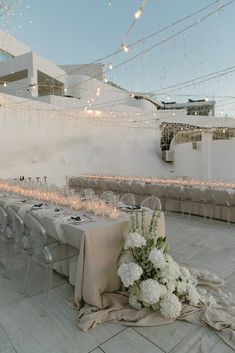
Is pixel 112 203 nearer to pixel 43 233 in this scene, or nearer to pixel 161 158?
pixel 43 233

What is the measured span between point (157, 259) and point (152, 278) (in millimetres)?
208

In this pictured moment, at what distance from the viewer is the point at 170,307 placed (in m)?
2.15

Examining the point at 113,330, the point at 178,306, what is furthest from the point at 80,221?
the point at 178,306

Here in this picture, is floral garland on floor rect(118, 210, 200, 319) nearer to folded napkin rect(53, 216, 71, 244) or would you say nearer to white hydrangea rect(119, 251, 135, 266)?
white hydrangea rect(119, 251, 135, 266)

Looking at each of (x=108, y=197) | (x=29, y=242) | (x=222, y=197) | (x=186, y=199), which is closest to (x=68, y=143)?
(x=186, y=199)

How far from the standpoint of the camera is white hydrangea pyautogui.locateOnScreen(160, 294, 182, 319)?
2150 mm

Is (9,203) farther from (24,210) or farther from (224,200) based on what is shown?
(224,200)

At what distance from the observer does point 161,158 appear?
617 inches

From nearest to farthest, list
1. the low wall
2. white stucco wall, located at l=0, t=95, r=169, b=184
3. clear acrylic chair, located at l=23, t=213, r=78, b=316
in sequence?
clear acrylic chair, located at l=23, t=213, r=78, b=316, the low wall, white stucco wall, located at l=0, t=95, r=169, b=184

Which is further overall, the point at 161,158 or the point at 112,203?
the point at 161,158

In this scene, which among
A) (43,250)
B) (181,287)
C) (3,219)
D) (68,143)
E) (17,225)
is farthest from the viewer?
(68,143)

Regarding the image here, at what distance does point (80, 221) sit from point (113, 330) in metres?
1.04

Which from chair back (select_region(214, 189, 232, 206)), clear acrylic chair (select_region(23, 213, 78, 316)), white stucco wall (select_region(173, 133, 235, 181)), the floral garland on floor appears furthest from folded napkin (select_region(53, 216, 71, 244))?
white stucco wall (select_region(173, 133, 235, 181))

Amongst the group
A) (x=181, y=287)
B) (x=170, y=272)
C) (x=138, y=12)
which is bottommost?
(x=181, y=287)
